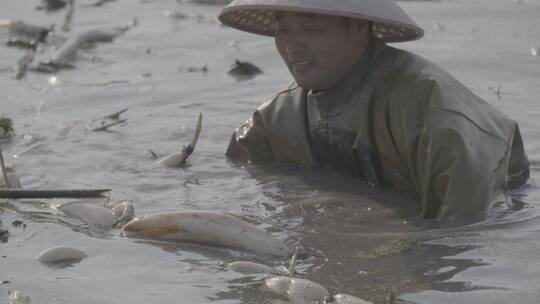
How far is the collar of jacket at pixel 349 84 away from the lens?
5238 mm

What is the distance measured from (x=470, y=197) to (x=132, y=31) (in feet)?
16.5

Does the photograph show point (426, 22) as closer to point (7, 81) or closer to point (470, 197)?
point (7, 81)

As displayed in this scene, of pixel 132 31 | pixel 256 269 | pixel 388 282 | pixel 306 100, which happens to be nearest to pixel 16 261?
pixel 256 269

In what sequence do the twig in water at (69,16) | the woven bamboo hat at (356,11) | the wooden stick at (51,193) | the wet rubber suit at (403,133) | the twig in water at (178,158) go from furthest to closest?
the twig in water at (69,16), the twig in water at (178,158), the woven bamboo hat at (356,11), the wet rubber suit at (403,133), the wooden stick at (51,193)

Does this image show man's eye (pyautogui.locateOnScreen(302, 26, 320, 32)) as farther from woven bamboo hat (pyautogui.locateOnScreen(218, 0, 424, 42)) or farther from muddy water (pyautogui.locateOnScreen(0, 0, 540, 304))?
muddy water (pyautogui.locateOnScreen(0, 0, 540, 304))

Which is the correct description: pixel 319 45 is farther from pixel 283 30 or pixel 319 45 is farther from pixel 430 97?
pixel 430 97

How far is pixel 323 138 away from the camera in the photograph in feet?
17.9

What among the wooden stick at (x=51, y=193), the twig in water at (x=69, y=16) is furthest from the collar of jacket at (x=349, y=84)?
the twig in water at (x=69, y=16)

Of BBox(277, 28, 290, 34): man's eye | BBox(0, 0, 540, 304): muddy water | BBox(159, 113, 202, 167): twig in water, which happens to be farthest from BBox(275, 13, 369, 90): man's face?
BBox(159, 113, 202, 167): twig in water

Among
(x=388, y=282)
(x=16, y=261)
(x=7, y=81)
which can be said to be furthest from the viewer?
(x=7, y=81)

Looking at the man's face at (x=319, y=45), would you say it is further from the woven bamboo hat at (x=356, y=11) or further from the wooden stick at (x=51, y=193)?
the wooden stick at (x=51, y=193)

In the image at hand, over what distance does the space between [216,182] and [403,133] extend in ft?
3.56

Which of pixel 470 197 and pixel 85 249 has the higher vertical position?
pixel 470 197

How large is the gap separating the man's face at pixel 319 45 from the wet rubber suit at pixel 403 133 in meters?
0.06
